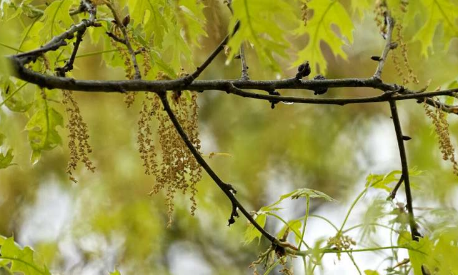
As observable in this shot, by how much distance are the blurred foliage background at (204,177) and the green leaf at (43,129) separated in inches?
63.1

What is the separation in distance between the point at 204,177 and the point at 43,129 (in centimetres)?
181

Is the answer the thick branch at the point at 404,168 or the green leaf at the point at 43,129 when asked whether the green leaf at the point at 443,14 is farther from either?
the green leaf at the point at 43,129

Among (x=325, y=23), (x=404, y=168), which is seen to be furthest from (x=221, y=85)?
(x=404, y=168)

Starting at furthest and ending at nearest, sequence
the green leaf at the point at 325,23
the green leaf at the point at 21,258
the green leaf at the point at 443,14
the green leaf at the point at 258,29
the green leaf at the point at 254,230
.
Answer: the green leaf at the point at 254,230, the green leaf at the point at 21,258, the green leaf at the point at 325,23, the green leaf at the point at 443,14, the green leaf at the point at 258,29

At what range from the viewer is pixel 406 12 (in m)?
0.77

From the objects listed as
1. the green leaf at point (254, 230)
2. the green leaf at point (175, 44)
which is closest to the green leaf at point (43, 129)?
the green leaf at point (175, 44)

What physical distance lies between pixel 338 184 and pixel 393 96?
2064 mm

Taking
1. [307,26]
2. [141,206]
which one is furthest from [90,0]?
[141,206]

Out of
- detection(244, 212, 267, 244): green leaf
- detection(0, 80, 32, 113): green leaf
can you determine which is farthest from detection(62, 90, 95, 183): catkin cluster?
detection(244, 212, 267, 244): green leaf

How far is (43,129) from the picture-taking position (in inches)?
41.8

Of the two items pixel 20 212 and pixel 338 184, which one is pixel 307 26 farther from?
pixel 20 212

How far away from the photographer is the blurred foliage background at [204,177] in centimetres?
274

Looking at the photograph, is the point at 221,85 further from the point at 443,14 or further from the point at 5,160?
the point at 5,160

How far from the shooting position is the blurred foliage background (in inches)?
108
